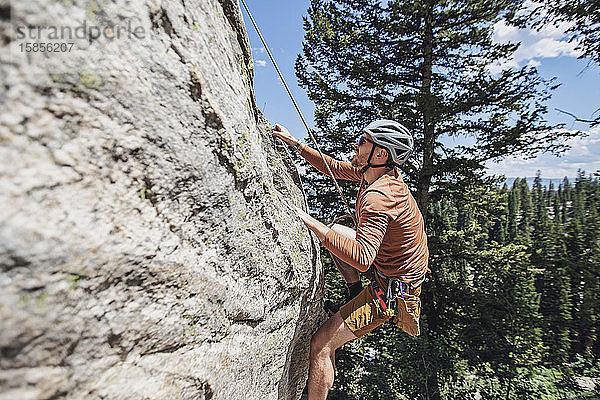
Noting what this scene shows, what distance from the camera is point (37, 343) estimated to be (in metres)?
1.15

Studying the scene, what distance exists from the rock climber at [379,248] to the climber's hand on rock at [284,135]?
0.03m

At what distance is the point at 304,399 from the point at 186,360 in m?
11.2

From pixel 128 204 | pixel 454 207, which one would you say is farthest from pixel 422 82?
pixel 128 204

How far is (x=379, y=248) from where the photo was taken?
281cm

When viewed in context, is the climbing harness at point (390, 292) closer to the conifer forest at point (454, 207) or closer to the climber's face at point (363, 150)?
the climber's face at point (363, 150)

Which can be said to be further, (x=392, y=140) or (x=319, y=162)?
(x=319, y=162)

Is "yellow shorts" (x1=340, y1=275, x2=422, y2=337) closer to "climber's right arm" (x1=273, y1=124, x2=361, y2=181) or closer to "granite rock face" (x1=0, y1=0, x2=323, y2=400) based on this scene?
"granite rock face" (x1=0, y1=0, x2=323, y2=400)

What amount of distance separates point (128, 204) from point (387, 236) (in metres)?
2.03

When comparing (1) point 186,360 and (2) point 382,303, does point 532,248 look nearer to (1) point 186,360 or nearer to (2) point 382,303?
(2) point 382,303

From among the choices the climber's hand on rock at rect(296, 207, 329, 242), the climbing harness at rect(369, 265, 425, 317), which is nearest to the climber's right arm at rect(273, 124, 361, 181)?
the climber's hand on rock at rect(296, 207, 329, 242)

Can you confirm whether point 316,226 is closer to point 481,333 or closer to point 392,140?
point 392,140

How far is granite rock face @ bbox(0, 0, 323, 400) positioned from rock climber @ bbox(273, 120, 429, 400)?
0.78 meters

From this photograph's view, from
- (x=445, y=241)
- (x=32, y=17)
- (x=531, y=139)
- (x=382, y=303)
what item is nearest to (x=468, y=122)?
(x=531, y=139)

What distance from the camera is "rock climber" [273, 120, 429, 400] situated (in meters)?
2.56
